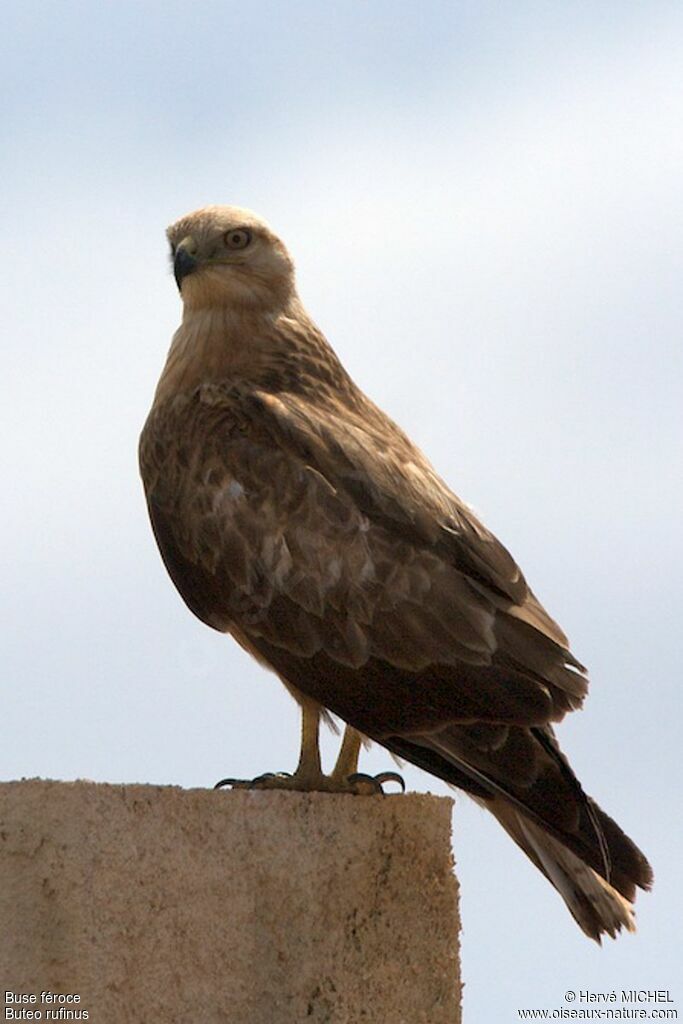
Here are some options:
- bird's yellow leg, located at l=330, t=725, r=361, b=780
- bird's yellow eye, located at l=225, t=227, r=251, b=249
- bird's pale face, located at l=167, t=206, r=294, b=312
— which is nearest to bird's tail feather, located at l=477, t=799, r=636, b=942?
bird's yellow leg, located at l=330, t=725, r=361, b=780

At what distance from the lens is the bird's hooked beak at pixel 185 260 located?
30.7 feet

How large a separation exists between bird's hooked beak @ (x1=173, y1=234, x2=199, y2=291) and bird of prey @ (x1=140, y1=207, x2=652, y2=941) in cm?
27

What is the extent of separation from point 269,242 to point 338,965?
3.96 m

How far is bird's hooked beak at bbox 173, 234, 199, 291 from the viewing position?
9359mm

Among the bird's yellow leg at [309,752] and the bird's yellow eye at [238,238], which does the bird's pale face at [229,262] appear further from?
the bird's yellow leg at [309,752]

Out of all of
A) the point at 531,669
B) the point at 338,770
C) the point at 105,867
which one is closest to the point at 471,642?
the point at 531,669

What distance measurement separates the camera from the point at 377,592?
804cm

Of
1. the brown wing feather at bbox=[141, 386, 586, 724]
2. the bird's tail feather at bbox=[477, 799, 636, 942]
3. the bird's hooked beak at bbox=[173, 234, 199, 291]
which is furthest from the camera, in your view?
the bird's hooked beak at bbox=[173, 234, 199, 291]

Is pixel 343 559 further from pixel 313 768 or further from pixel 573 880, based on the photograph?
pixel 573 880

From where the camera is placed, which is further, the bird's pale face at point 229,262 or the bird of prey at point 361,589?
the bird's pale face at point 229,262

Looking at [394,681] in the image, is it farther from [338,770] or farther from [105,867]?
[105,867]

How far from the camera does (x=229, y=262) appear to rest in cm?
943

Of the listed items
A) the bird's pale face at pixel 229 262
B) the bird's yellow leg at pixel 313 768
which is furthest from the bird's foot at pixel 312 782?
the bird's pale face at pixel 229 262

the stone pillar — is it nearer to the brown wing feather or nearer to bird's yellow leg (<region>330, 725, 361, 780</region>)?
the brown wing feather
